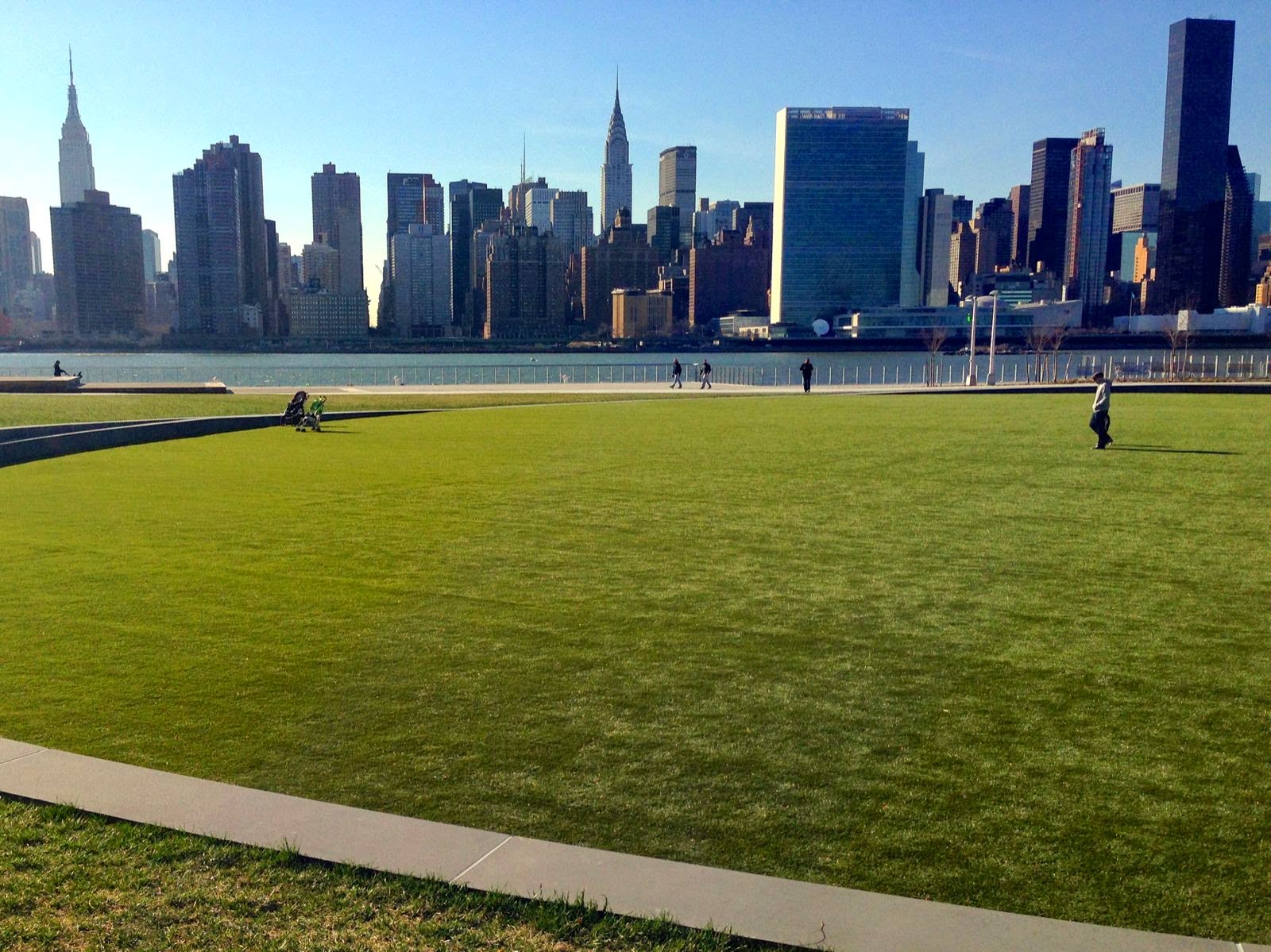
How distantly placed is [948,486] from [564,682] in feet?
32.1

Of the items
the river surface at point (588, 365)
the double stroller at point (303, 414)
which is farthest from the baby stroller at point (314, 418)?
the river surface at point (588, 365)

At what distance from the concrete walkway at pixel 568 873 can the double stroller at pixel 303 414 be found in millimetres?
20930

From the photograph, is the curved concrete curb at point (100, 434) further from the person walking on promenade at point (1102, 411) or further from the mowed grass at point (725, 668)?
the person walking on promenade at point (1102, 411)

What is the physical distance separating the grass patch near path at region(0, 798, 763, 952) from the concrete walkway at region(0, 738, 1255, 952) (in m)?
0.07

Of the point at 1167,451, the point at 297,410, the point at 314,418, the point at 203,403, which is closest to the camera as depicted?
the point at 1167,451

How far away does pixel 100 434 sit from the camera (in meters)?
20.7

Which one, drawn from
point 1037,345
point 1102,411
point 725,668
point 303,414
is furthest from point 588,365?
point 1037,345

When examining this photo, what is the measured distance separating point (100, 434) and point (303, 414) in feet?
18.5

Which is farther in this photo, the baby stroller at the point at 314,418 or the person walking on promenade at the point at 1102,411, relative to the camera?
the baby stroller at the point at 314,418

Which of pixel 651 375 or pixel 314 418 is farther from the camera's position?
pixel 651 375

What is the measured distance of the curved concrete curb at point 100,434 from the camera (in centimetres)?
1844

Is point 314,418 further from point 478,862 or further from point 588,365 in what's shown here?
point 588,365

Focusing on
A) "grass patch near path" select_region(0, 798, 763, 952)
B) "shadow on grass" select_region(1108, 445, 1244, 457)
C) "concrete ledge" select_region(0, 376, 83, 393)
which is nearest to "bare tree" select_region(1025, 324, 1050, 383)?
"shadow on grass" select_region(1108, 445, 1244, 457)

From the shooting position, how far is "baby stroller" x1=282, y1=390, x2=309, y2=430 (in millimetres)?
25188
